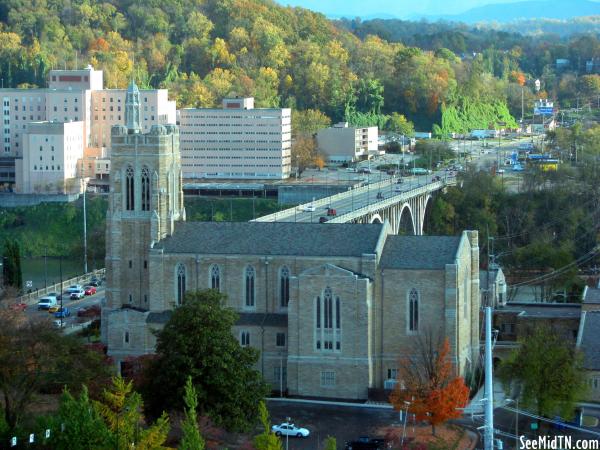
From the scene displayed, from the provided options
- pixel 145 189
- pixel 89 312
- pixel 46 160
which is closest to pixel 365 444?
pixel 145 189

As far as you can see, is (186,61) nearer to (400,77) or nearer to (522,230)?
(400,77)

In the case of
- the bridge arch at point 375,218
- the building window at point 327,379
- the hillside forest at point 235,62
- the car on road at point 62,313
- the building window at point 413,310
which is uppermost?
the hillside forest at point 235,62

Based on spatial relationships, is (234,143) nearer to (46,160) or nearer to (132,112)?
(46,160)

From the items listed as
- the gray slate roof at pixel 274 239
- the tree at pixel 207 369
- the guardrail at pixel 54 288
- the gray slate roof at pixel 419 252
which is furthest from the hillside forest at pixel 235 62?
the tree at pixel 207 369

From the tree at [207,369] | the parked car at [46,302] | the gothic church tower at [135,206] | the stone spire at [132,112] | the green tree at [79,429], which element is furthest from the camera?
the parked car at [46,302]

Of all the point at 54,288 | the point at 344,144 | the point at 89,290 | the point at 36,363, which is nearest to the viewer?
the point at 36,363

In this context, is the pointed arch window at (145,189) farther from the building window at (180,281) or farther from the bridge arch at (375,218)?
the bridge arch at (375,218)
